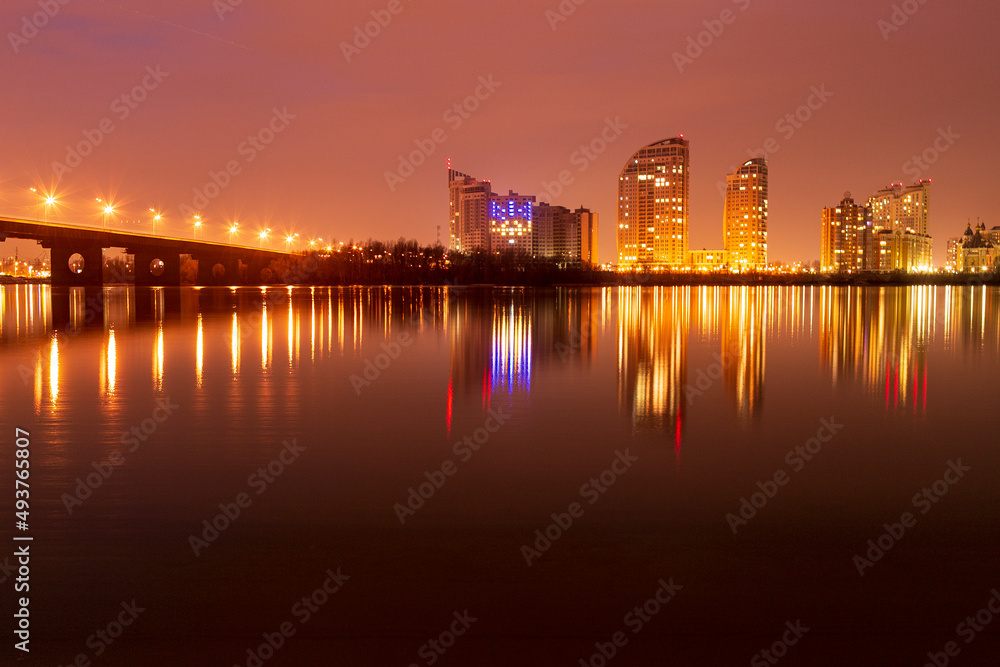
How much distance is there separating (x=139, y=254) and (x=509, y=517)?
327ft

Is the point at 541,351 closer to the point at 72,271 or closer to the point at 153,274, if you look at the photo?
the point at 72,271

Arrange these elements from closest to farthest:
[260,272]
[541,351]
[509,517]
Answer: [509,517], [541,351], [260,272]

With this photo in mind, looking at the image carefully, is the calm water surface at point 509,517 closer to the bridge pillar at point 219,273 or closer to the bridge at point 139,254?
the bridge at point 139,254

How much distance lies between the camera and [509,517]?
6055mm

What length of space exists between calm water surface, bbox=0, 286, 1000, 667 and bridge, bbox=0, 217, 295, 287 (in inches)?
2866

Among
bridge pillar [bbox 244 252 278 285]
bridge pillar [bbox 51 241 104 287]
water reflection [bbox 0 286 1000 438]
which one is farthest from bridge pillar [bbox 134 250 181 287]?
water reflection [bbox 0 286 1000 438]

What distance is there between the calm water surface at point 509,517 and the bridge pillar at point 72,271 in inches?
3228

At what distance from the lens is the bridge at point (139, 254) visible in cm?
7556

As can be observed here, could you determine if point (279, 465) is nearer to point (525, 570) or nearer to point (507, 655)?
point (525, 570)

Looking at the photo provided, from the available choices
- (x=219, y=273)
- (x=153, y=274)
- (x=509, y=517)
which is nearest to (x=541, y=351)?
(x=509, y=517)

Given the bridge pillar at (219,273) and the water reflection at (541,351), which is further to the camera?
the bridge pillar at (219,273)

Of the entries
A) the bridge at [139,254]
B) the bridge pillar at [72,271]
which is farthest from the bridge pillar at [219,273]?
the bridge pillar at [72,271]

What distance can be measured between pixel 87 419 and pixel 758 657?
30.9 ft

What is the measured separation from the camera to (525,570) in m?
5.05
